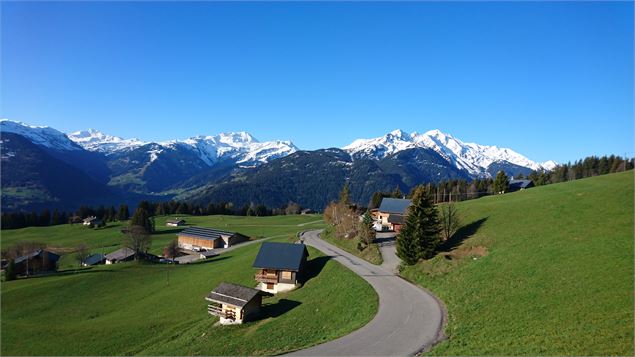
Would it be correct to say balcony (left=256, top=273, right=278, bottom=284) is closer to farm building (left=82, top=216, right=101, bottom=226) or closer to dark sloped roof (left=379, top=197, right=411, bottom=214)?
dark sloped roof (left=379, top=197, right=411, bottom=214)

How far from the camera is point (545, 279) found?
36.0m

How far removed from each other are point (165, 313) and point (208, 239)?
65.2m

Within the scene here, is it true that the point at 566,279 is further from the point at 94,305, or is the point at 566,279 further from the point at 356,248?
the point at 94,305

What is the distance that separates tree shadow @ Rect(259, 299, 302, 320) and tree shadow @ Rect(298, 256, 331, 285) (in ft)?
29.0

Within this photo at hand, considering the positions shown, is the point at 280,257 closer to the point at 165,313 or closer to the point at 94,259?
the point at 165,313

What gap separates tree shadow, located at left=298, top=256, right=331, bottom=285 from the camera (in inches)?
2441

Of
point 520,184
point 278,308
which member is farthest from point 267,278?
point 520,184

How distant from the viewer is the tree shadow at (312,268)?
6199cm

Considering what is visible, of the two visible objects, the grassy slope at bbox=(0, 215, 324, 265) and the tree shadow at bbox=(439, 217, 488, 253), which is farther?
the grassy slope at bbox=(0, 215, 324, 265)

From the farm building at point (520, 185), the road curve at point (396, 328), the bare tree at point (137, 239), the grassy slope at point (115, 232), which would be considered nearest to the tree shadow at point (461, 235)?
the road curve at point (396, 328)

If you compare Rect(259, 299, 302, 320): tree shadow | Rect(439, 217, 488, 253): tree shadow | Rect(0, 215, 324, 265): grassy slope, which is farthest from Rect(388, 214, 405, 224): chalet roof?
Rect(259, 299, 302, 320): tree shadow

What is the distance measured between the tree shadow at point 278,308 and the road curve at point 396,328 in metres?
6.05

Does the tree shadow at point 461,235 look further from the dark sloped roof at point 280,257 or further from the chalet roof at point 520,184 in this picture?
the chalet roof at point 520,184

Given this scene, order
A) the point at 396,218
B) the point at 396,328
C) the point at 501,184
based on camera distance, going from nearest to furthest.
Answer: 1. the point at 396,328
2. the point at 396,218
3. the point at 501,184
